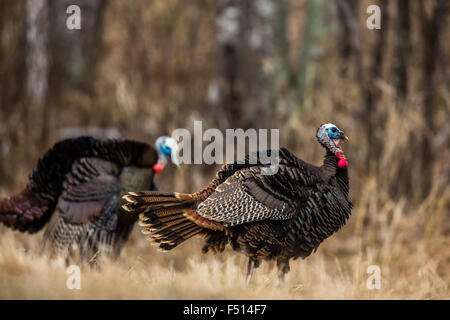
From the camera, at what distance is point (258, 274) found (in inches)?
117

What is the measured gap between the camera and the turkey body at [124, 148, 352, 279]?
103 inches

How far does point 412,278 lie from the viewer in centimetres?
378

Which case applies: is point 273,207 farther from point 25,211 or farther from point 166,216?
point 25,211

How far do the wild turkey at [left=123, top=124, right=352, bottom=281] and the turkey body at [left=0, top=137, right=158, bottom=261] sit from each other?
39.6 inches

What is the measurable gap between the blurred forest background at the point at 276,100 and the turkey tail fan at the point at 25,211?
4.42 ft

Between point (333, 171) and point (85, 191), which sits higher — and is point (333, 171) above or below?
above

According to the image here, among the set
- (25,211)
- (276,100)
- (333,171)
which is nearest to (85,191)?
(25,211)

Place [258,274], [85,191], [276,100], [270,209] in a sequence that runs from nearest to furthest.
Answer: [270,209]
[258,274]
[85,191]
[276,100]

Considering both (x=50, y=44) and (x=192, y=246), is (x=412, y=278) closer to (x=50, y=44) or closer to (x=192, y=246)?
(x=192, y=246)

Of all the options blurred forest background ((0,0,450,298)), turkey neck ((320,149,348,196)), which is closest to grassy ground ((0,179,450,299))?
blurred forest background ((0,0,450,298))

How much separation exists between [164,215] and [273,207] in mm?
531

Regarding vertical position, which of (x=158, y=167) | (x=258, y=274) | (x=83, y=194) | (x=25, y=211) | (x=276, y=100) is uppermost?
(x=276, y=100)
